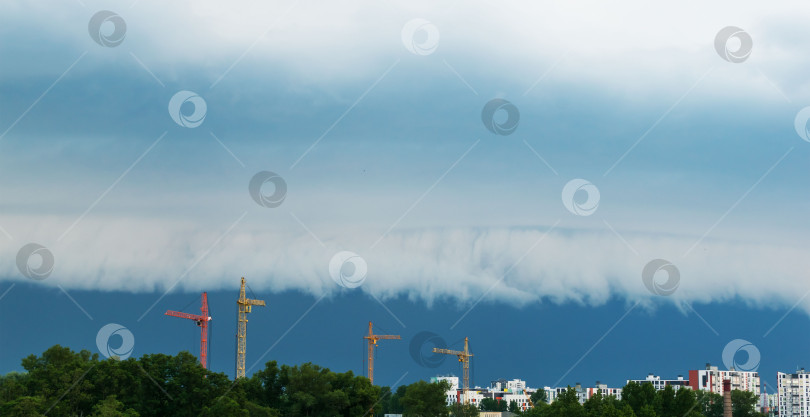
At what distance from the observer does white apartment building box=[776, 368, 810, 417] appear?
618 ft

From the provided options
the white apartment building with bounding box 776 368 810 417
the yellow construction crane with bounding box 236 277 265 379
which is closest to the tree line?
the yellow construction crane with bounding box 236 277 265 379

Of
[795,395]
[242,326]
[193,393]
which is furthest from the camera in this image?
[795,395]

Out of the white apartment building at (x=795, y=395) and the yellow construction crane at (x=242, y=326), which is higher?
the white apartment building at (x=795, y=395)

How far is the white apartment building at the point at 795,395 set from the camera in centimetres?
18825

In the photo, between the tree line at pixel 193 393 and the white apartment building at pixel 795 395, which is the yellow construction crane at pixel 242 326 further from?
the white apartment building at pixel 795 395

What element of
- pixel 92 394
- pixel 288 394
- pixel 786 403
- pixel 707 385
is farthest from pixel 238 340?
pixel 786 403

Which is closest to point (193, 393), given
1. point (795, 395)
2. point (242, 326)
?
point (242, 326)

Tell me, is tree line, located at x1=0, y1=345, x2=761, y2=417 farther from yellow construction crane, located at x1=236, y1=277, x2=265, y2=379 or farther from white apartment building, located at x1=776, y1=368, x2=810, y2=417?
white apartment building, located at x1=776, y1=368, x2=810, y2=417

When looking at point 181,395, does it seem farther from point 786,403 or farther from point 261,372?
point 786,403

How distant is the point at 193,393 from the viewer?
189 ft

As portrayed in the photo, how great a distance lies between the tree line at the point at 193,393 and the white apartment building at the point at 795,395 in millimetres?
132700

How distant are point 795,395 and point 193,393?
16127cm

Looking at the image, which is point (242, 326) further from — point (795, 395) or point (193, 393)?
point (795, 395)

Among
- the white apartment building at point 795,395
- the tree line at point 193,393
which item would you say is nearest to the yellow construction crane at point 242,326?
the tree line at point 193,393
